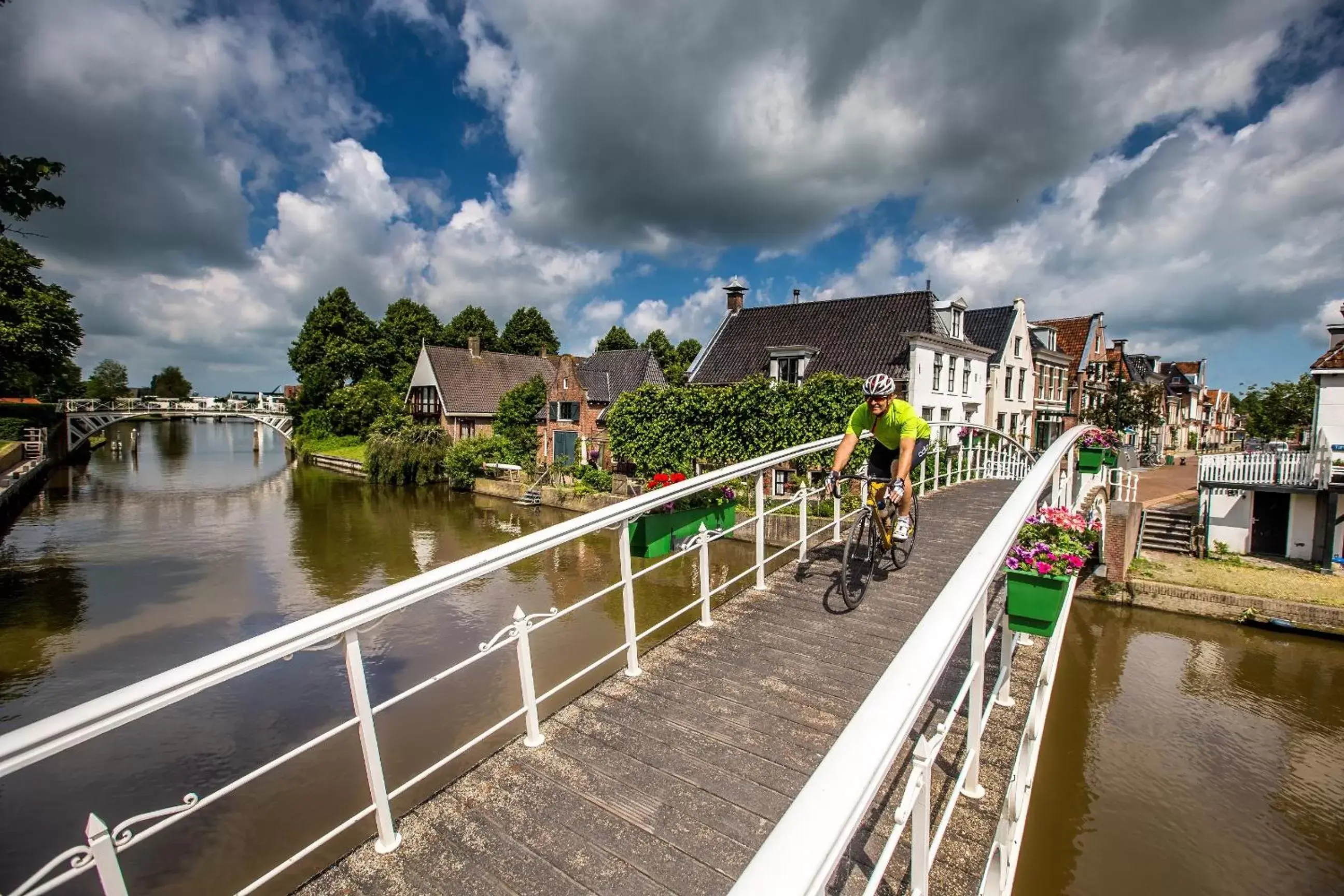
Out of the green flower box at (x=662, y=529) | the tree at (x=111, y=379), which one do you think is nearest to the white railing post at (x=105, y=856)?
the green flower box at (x=662, y=529)

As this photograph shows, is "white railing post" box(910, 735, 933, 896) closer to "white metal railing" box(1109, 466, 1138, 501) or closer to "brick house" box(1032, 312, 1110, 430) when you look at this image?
"white metal railing" box(1109, 466, 1138, 501)

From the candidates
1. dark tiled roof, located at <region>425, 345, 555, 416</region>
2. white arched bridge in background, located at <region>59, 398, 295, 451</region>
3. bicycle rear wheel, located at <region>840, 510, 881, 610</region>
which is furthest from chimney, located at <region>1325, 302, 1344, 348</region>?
white arched bridge in background, located at <region>59, 398, 295, 451</region>

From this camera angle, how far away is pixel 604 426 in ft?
106

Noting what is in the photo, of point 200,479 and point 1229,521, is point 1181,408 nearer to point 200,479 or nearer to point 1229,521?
point 1229,521

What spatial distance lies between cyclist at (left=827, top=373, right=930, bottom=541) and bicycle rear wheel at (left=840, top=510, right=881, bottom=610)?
0.78 feet

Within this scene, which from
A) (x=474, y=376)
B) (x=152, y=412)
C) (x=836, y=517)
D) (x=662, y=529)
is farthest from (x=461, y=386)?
(x=662, y=529)

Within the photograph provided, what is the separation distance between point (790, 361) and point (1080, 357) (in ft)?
72.1

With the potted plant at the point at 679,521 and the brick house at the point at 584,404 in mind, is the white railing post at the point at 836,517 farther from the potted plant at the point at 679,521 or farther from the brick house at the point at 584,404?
the brick house at the point at 584,404

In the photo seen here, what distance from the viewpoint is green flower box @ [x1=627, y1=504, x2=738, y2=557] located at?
17.8 feet

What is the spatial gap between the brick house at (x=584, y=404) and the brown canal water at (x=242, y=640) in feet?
18.1

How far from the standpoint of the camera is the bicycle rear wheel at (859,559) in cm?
567

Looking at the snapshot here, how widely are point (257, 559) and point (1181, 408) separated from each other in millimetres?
67450

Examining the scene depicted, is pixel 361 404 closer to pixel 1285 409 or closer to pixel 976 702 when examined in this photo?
pixel 976 702

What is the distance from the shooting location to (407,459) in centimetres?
3631
